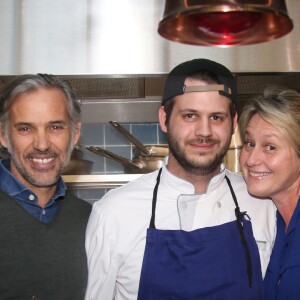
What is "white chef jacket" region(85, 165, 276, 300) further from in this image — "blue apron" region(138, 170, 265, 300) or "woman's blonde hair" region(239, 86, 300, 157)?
"woman's blonde hair" region(239, 86, 300, 157)

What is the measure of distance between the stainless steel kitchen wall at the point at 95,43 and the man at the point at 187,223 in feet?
0.51

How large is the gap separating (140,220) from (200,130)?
15.0 inches

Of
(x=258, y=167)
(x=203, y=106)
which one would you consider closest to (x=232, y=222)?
(x=258, y=167)

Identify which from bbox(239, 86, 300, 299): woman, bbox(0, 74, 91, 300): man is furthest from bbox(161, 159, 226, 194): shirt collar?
bbox(0, 74, 91, 300): man

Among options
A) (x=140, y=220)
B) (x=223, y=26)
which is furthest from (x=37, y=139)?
(x=223, y=26)

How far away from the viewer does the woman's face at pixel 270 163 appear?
5.32 feet

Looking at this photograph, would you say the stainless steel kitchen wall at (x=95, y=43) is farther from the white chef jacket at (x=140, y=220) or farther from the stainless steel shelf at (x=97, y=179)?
the stainless steel shelf at (x=97, y=179)

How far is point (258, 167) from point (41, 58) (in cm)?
91

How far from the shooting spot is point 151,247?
161cm

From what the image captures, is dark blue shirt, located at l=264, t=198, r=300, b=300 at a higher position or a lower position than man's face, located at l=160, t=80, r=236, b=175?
lower

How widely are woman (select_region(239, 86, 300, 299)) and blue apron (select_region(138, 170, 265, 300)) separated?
0.31 feet

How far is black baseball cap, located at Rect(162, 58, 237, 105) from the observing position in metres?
1.68

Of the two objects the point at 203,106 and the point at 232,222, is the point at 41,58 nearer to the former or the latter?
the point at 203,106

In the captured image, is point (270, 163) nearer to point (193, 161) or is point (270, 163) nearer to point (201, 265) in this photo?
point (193, 161)
